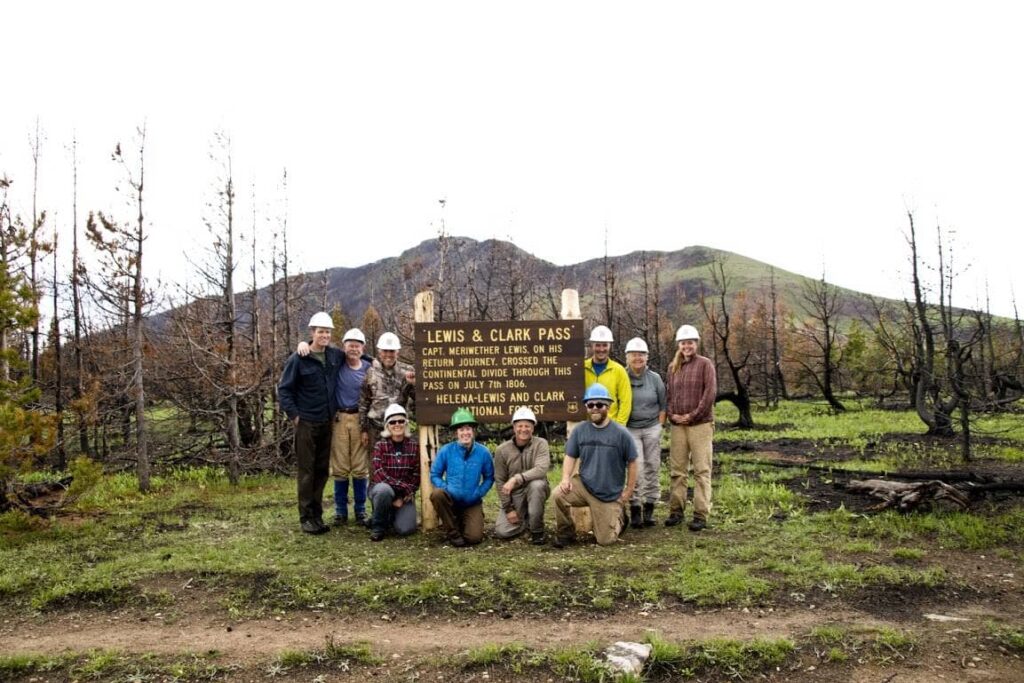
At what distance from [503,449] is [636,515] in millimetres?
1865

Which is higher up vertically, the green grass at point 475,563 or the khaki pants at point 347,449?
the khaki pants at point 347,449

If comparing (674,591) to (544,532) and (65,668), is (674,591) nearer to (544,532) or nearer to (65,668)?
(544,532)

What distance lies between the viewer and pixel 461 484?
25.1 feet

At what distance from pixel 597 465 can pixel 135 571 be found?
4757 mm

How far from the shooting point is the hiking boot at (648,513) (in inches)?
329

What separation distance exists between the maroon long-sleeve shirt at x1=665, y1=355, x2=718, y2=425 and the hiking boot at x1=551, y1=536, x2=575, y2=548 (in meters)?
1.98

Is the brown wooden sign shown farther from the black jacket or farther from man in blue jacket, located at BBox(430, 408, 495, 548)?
the black jacket

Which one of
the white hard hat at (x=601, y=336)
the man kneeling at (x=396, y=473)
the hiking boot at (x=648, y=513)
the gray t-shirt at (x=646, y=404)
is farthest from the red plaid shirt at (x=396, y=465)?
the hiking boot at (x=648, y=513)

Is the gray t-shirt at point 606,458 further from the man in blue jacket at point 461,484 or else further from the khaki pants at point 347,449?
the khaki pants at point 347,449

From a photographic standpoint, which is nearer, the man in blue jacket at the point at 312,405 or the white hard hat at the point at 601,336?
the man in blue jacket at the point at 312,405

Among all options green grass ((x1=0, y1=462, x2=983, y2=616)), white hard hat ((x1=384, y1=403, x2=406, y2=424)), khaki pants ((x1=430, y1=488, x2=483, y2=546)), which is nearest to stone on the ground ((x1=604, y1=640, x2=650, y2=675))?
green grass ((x1=0, y1=462, x2=983, y2=616))

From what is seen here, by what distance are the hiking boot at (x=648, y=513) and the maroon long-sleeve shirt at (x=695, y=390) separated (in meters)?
1.17

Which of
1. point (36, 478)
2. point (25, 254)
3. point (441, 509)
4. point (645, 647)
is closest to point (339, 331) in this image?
point (36, 478)

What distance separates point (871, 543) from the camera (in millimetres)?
7273
